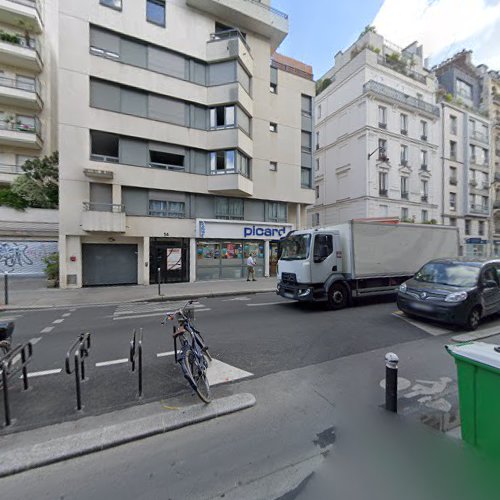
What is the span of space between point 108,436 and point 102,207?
44.1ft

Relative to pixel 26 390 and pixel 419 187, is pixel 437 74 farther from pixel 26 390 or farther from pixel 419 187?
pixel 26 390

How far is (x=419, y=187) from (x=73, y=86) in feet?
93.7

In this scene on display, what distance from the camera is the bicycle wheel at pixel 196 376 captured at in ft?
10.3

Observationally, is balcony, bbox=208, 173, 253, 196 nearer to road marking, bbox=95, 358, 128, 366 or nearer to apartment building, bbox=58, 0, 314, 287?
apartment building, bbox=58, 0, 314, 287

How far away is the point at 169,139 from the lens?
1512 cm

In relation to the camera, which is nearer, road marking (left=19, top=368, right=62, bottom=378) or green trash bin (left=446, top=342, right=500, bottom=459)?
green trash bin (left=446, top=342, right=500, bottom=459)

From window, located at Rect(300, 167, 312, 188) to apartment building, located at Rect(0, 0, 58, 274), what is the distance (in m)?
16.1

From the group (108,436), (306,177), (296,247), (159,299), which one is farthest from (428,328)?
(306,177)

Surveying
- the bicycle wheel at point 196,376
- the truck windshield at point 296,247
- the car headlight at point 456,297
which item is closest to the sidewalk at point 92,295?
the truck windshield at point 296,247

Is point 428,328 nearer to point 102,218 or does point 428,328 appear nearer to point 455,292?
point 455,292

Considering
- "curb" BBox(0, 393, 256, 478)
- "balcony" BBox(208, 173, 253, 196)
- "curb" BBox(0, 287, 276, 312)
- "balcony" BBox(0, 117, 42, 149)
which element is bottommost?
"curb" BBox(0, 287, 276, 312)

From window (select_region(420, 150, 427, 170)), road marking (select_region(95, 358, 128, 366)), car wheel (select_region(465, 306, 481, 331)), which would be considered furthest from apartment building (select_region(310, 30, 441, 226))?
road marking (select_region(95, 358, 128, 366))

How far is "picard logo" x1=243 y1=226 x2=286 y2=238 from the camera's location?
17.0 m

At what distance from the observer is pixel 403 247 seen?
962 cm
